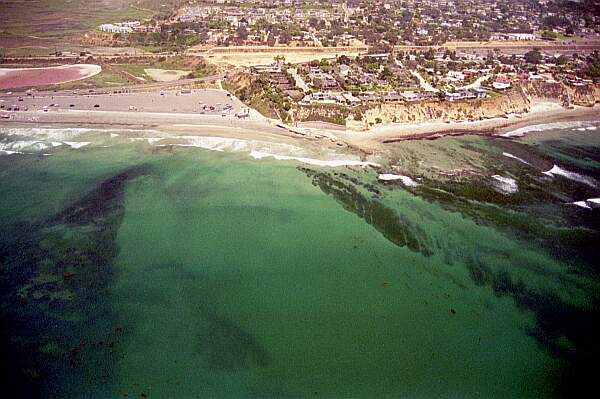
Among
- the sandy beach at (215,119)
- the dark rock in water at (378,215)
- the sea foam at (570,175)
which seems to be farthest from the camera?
the sandy beach at (215,119)

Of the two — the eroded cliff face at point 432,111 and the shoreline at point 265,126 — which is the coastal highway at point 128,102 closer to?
the shoreline at point 265,126

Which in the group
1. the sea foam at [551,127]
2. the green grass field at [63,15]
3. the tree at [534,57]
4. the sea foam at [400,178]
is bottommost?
the sea foam at [400,178]

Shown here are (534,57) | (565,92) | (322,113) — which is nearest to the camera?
(322,113)

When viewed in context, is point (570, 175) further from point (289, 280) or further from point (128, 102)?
point (128, 102)

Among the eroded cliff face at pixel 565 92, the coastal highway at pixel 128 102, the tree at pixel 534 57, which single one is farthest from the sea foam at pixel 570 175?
the tree at pixel 534 57

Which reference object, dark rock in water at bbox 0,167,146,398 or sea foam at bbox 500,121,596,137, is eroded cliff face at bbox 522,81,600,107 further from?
dark rock in water at bbox 0,167,146,398

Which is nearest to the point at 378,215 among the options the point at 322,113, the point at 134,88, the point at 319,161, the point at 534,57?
the point at 319,161
